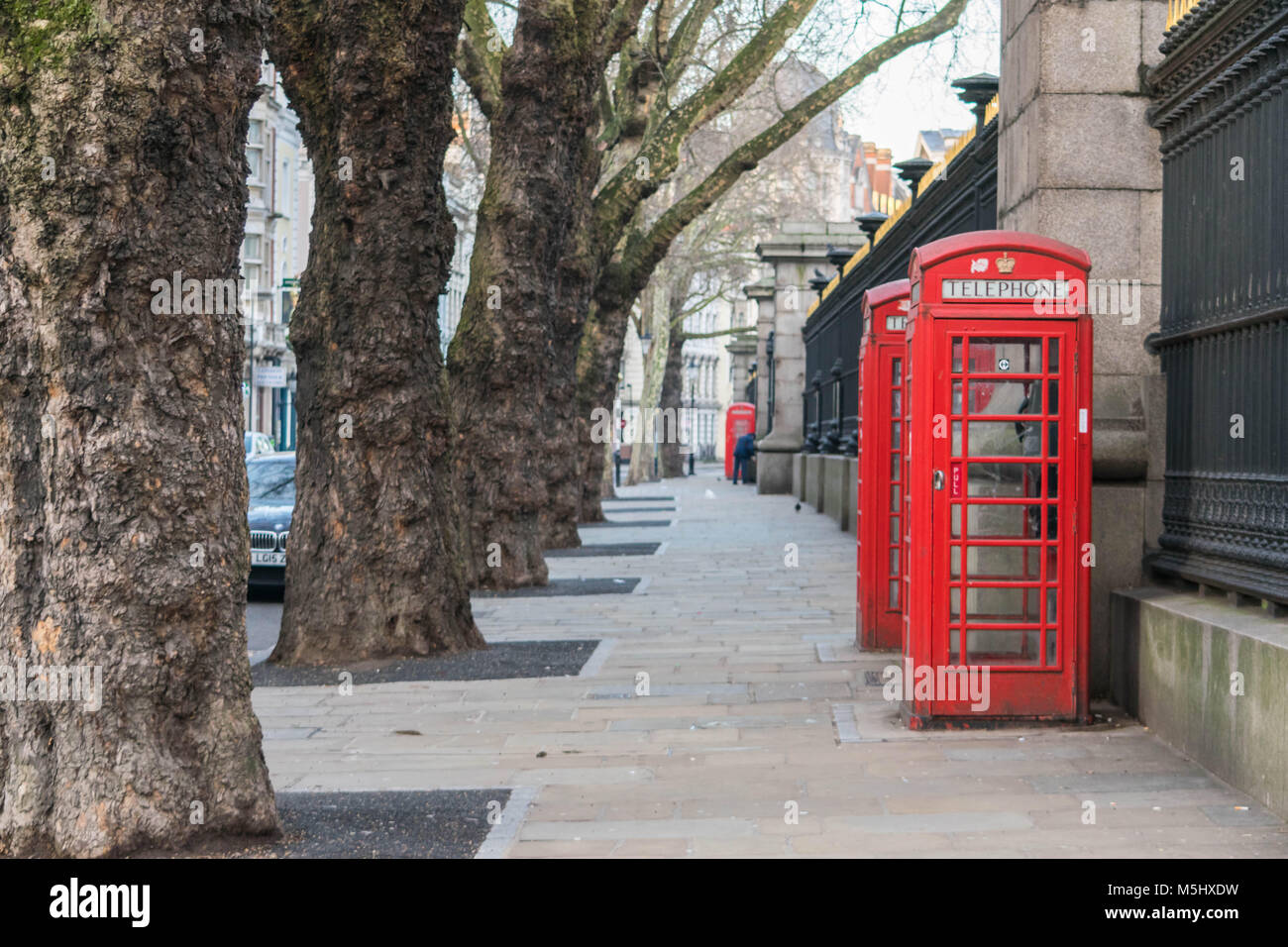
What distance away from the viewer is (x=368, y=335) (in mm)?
10609

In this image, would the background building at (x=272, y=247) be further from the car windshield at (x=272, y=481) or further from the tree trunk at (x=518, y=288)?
the tree trunk at (x=518, y=288)

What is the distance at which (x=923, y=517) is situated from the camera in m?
7.88

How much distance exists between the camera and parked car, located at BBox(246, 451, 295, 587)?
1564 centimetres

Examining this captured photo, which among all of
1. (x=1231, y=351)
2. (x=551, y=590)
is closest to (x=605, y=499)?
(x=551, y=590)

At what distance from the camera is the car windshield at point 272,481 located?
1623cm

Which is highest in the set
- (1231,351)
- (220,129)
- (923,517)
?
(220,129)

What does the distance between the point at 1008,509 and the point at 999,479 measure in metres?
0.15

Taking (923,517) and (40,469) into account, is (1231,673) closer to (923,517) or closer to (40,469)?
(923,517)

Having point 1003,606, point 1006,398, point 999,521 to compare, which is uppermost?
point 1006,398

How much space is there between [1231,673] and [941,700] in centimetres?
161

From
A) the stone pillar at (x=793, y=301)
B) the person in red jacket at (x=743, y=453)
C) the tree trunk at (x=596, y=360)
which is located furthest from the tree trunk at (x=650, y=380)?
the tree trunk at (x=596, y=360)

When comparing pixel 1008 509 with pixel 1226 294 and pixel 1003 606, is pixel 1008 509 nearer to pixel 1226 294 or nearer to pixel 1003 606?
pixel 1003 606

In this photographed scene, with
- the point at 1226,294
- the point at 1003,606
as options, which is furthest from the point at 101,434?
the point at 1226,294
